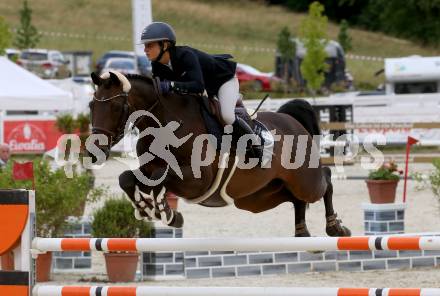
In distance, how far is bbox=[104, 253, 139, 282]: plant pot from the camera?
884 cm

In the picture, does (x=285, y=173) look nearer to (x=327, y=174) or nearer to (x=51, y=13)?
Result: (x=327, y=174)

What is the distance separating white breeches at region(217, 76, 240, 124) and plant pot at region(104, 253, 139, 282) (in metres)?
2.83

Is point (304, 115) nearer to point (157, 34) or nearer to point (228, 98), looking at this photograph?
point (228, 98)

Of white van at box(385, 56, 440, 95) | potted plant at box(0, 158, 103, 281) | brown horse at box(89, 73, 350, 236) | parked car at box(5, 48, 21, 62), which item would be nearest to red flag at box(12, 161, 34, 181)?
brown horse at box(89, 73, 350, 236)

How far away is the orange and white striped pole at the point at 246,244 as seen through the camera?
5.05 meters

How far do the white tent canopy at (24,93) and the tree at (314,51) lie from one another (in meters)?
17.6

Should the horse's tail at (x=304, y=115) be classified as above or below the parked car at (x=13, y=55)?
below

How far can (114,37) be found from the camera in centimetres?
4753

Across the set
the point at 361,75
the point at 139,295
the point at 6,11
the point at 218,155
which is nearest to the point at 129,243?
the point at 139,295

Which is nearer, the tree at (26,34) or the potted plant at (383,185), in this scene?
the potted plant at (383,185)

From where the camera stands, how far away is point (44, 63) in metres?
36.0

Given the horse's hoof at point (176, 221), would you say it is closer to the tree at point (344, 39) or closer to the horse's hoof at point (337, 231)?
the horse's hoof at point (337, 231)

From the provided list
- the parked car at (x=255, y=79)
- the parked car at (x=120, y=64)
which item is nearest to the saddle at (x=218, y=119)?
the parked car at (x=255, y=79)

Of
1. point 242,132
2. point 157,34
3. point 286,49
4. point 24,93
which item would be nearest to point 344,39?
point 286,49
